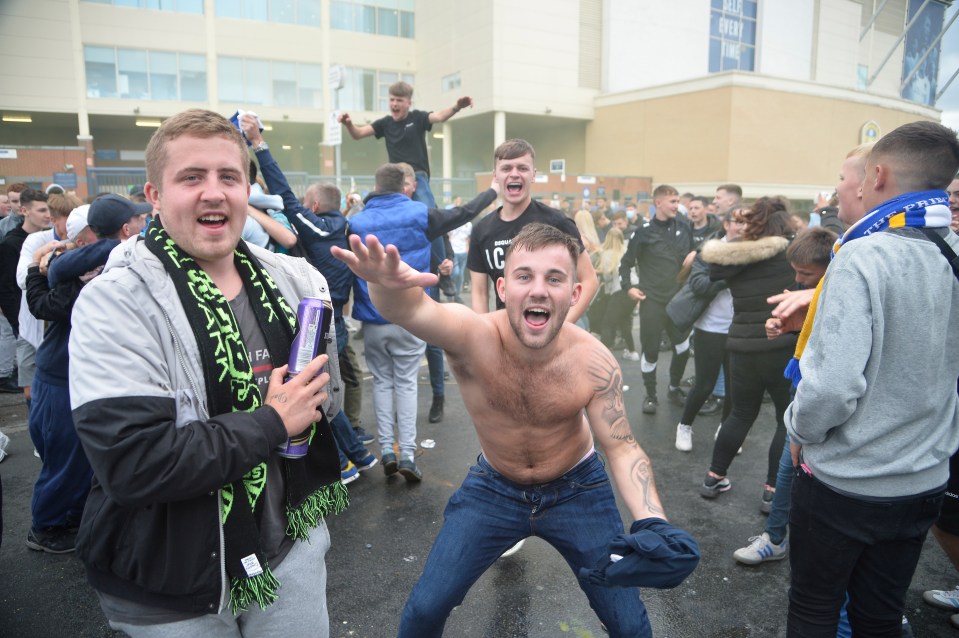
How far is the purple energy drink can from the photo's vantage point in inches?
76.0

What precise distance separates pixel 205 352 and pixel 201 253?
33cm

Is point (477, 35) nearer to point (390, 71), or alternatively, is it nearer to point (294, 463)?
point (390, 71)

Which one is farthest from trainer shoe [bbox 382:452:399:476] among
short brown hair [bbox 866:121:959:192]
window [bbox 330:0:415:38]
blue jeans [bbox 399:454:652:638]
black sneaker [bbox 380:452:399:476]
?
window [bbox 330:0:415:38]

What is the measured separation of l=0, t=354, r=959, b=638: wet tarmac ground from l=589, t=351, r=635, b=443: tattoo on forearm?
1227mm

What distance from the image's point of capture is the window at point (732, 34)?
37500 mm

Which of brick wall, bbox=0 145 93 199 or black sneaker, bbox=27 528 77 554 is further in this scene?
brick wall, bbox=0 145 93 199

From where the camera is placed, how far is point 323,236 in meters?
4.96

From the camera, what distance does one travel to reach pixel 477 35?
106 feet

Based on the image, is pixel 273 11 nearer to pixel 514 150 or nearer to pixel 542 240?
pixel 514 150

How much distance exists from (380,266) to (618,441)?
1.28 metres

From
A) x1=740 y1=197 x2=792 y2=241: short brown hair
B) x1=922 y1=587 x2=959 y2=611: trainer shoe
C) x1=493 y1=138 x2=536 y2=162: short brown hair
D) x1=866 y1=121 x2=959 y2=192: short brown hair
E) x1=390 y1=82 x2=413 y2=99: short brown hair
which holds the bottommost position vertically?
x1=922 y1=587 x2=959 y2=611: trainer shoe

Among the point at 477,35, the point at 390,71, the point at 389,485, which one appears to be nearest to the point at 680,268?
the point at 389,485

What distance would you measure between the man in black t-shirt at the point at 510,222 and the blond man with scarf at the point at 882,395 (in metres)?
2.05

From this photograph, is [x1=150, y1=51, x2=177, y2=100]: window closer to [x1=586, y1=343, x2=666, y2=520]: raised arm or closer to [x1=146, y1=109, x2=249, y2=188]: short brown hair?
[x1=146, y1=109, x2=249, y2=188]: short brown hair
